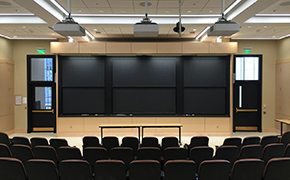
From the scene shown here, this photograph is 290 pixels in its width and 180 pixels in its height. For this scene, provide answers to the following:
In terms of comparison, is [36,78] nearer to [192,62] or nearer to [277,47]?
[192,62]

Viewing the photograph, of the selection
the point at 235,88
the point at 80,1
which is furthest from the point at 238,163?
the point at 235,88

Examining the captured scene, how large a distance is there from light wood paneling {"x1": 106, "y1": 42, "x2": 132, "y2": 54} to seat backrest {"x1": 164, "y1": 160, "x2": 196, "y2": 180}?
6733 mm

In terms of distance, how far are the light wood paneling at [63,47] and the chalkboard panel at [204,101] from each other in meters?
4.91

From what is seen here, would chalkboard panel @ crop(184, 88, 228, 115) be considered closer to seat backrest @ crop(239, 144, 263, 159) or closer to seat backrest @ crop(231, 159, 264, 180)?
seat backrest @ crop(239, 144, 263, 159)

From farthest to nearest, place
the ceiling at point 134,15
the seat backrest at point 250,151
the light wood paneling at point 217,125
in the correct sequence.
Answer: the light wood paneling at point 217,125 → the ceiling at point 134,15 → the seat backrest at point 250,151

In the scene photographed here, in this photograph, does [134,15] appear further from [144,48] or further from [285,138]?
[285,138]

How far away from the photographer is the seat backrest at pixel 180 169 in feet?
11.1

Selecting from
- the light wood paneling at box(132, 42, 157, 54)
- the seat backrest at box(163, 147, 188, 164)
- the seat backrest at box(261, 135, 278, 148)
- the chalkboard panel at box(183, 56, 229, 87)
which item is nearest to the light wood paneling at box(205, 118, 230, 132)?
the chalkboard panel at box(183, 56, 229, 87)

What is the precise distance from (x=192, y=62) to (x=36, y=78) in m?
6.84

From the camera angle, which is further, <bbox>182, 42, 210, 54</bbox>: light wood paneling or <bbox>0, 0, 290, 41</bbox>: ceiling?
<bbox>182, 42, 210, 54</bbox>: light wood paneling

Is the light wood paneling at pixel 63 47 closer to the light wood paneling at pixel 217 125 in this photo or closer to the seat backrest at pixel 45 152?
the seat backrest at pixel 45 152

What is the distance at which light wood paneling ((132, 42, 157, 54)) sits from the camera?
952cm

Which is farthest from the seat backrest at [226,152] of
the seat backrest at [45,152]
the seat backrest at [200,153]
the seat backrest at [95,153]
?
the seat backrest at [45,152]

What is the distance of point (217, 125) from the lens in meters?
9.66
